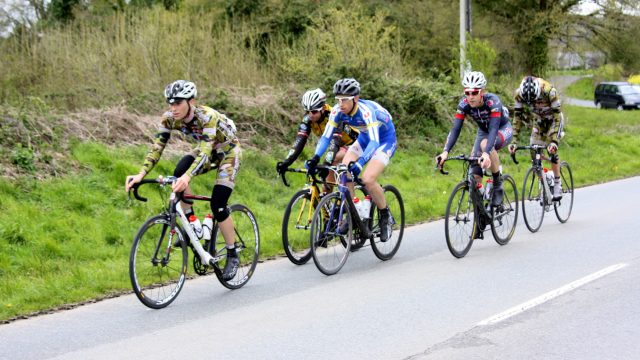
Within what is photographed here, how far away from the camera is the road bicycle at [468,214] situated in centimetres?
1003

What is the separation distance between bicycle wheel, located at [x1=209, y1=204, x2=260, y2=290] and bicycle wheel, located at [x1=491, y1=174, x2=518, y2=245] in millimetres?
3351

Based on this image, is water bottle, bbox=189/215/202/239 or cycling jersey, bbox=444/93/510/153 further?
cycling jersey, bbox=444/93/510/153

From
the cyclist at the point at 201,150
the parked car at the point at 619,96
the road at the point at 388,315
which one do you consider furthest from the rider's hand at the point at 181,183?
the parked car at the point at 619,96

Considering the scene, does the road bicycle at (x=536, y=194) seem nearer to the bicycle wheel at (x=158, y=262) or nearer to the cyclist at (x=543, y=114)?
the cyclist at (x=543, y=114)

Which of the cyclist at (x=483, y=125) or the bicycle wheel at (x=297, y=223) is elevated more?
the cyclist at (x=483, y=125)

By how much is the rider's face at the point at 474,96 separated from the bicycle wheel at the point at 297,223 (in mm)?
2442

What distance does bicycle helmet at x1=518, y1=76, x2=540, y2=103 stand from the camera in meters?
12.0

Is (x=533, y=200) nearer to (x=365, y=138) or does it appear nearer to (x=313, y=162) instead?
(x=365, y=138)

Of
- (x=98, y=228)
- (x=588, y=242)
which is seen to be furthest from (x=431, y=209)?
(x=98, y=228)

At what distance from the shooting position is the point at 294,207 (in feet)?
31.3

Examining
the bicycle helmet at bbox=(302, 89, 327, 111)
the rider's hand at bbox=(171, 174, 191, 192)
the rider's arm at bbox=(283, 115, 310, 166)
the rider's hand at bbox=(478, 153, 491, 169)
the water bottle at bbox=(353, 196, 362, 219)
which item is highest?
the bicycle helmet at bbox=(302, 89, 327, 111)

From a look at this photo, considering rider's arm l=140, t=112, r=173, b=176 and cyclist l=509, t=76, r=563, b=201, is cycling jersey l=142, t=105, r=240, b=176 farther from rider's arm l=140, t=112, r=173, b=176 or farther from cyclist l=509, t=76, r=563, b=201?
cyclist l=509, t=76, r=563, b=201

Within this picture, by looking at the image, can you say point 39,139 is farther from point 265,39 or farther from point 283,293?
point 265,39

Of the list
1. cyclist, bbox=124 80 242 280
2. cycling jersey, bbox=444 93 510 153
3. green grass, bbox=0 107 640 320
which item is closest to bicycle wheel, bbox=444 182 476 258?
cycling jersey, bbox=444 93 510 153
